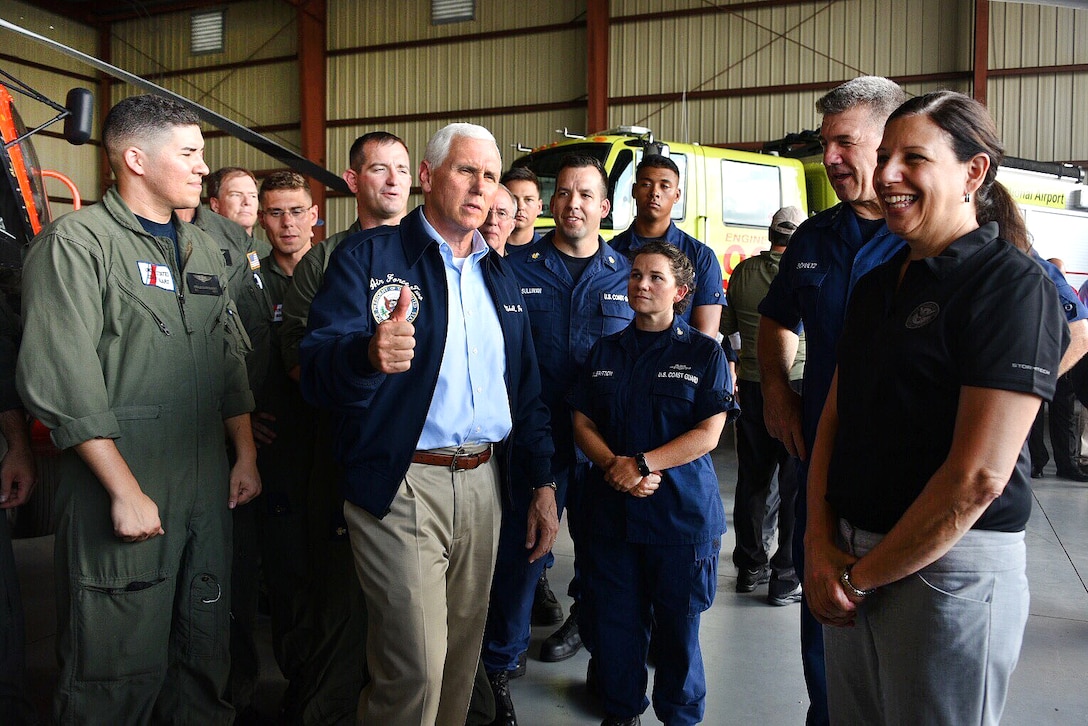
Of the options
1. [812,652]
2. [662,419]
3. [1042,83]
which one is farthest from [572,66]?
[812,652]

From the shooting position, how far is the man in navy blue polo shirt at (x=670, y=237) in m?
3.66

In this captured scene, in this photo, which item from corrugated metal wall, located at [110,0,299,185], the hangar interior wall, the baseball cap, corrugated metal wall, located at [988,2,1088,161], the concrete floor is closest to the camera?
the concrete floor

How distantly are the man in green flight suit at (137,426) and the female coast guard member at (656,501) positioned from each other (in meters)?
1.17

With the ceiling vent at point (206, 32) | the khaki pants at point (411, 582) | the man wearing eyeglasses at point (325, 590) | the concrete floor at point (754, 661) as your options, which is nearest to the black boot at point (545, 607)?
the concrete floor at point (754, 661)

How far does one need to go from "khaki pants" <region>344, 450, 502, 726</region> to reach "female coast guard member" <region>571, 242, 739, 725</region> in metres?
0.66

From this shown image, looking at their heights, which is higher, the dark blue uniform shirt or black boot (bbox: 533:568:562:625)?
the dark blue uniform shirt

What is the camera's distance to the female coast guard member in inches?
106

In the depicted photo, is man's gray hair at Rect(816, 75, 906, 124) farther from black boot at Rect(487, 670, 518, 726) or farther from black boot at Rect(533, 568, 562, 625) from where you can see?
black boot at Rect(533, 568, 562, 625)

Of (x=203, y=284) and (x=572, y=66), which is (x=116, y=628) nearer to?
(x=203, y=284)

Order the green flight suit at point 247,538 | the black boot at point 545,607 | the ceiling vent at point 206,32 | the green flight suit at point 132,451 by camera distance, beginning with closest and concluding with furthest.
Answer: the green flight suit at point 132,451 < the green flight suit at point 247,538 < the black boot at point 545,607 < the ceiling vent at point 206,32

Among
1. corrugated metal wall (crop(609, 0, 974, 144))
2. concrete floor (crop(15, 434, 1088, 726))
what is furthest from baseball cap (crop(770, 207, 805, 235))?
corrugated metal wall (crop(609, 0, 974, 144))

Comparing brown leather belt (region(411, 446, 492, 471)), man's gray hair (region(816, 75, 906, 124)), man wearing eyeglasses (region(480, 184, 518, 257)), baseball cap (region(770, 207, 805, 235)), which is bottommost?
brown leather belt (region(411, 446, 492, 471))

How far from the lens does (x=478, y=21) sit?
14016 mm

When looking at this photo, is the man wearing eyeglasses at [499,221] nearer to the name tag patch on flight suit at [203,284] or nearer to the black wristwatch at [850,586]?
the name tag patch on flight suit at [203,284]
